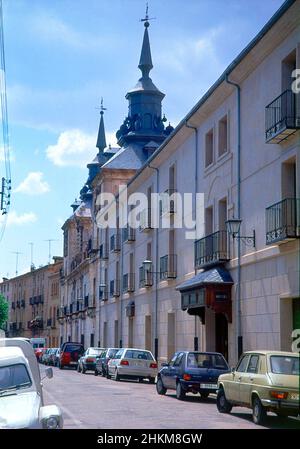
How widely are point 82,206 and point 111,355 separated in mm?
45987

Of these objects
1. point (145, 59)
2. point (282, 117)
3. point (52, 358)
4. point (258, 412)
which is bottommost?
point (52, 358)

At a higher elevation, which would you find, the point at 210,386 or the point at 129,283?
the point at 129,283

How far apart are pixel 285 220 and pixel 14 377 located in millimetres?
11302

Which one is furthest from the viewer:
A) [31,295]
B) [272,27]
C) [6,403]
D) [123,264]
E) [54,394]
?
[31,295]

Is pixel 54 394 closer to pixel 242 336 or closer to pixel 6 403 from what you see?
pixel 242 336

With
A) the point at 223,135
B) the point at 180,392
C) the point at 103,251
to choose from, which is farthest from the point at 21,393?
the point at 103,251

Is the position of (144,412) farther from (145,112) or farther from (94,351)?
(145,112)

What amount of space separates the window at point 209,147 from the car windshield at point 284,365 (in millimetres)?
14959

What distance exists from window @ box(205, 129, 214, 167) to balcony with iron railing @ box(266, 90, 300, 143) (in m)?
7.66

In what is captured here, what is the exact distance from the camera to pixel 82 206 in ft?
271

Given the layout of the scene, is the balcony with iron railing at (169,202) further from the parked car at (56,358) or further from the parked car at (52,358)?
the parked car at (52,358)

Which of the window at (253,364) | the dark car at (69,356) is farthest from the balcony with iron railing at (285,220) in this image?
the dark car at (69,356)

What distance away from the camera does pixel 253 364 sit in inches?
657

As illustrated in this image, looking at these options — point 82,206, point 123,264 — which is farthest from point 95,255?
point 82,206
